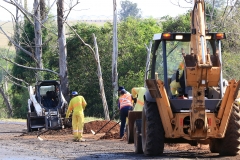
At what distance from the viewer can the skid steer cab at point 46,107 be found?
2734cm

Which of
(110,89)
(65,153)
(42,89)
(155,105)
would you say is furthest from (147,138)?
(110,89)

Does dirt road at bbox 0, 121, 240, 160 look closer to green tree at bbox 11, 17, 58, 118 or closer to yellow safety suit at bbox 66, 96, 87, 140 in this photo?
yellow safety suit at bbox 66, 96, 87, 140

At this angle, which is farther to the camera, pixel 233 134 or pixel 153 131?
pixel 233 134

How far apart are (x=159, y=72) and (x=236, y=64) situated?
75.2ft

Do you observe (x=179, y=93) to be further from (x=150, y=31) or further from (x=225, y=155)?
(x=150, y=31)

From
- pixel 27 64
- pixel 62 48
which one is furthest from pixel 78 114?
pixel 27 64

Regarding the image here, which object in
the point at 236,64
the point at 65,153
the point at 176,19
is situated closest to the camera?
the point at 65,153

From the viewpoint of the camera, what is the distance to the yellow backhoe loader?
480 inches

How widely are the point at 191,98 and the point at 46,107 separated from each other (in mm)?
15895

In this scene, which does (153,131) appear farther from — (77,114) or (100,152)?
(77,114)

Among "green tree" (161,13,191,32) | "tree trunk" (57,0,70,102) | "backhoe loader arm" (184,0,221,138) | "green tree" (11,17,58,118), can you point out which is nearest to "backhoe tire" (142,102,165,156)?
"backhoe loader arm" (184,0,221,138)

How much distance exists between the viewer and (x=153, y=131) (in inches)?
523

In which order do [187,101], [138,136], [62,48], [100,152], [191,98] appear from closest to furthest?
[187,101] < [191,98] < [138,136] < [100,152] < [62,48]

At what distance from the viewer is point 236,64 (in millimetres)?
36344
